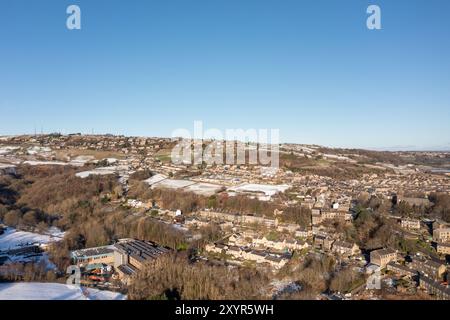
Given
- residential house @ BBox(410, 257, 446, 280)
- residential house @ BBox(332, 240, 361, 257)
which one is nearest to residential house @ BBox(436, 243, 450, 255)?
residential house @ BBox(410, 257, 446, 280)

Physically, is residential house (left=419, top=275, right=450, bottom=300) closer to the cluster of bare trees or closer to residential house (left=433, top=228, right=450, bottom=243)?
the cluster of bare trees

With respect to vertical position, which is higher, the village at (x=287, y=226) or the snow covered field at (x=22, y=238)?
the village at (x=287, y=226)

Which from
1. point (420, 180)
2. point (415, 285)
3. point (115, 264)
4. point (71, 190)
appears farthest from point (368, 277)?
point (420, 180)

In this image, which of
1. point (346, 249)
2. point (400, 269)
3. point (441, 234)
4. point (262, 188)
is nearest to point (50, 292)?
point (346, 249)

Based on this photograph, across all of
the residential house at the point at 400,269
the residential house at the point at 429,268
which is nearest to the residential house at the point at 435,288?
the residential house at the point at 400,269

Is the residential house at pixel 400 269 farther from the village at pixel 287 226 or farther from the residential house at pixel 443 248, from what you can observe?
the residential house at pixel 443 248
